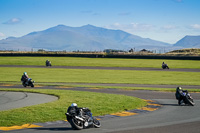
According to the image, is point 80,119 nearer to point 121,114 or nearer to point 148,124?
point 148,124

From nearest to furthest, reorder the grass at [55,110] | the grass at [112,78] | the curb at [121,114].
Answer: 1. the curb at [121,114]
2. the grass at [55,110]
3. the grass at [112,78]

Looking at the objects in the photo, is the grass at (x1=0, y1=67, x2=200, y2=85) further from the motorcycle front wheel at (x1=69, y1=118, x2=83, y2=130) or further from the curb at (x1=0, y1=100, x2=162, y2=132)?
the motorcycle front wheel at (x1=69, y1=118, x2=83, y2=130)

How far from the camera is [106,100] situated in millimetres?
21797

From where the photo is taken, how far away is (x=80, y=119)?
13.0m

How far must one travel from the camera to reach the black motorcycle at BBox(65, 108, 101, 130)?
42.5ft

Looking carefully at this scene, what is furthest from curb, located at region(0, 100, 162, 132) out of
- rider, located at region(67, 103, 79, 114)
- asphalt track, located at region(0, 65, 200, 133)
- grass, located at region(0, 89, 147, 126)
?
rider, located at region(67, 103, 79, 114)

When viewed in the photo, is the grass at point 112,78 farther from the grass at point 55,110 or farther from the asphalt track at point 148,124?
the asphalt track at point 148,124

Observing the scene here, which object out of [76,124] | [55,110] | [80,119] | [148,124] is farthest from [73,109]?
[55,110]

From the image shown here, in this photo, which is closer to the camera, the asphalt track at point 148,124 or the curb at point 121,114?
the asphalt track at point 148,124

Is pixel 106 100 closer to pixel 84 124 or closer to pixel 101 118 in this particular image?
pixel 101 118

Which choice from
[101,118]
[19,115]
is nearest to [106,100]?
[101,118]

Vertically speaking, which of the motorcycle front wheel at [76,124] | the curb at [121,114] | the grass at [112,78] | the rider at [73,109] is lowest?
the grass at [112,78]

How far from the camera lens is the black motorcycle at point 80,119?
42.5 ft

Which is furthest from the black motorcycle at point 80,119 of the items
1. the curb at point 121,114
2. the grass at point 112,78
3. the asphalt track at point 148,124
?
the grass at point 112,78
